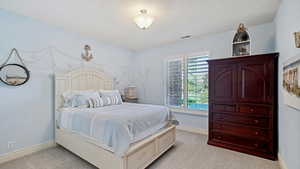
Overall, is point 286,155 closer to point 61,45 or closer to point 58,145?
point 58,145

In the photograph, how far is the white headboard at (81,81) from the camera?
120 inches

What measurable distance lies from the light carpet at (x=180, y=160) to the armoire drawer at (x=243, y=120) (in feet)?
1.88

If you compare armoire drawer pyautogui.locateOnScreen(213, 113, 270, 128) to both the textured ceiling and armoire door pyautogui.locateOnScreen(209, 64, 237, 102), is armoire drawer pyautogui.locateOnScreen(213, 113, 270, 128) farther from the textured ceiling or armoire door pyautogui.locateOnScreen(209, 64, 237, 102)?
the textured ceiling

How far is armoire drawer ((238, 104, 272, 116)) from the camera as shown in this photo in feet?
8.09

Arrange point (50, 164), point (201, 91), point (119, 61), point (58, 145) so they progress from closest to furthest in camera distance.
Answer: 1. point (50, 164)
2. point (58, 145)
3. point (201, 91)
4. point (119, 61)

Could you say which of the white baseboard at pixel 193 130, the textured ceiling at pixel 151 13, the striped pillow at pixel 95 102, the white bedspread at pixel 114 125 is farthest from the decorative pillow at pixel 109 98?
the white baseboard at pixel 193 130

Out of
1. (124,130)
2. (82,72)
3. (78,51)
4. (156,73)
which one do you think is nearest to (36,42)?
(78,51)

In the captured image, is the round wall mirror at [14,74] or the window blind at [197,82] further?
the window blind at [197,82]

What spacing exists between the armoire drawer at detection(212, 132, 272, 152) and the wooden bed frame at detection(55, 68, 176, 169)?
96 cm

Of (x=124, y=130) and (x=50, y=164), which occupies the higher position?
(x=124, y=130)

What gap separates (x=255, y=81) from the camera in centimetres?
257

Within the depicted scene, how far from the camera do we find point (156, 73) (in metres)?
4.66

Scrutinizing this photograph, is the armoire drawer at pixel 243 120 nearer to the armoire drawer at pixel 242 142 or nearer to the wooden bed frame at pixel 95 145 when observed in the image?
the armoire drawer at pixel 242 142

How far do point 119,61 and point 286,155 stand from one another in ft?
14.2
